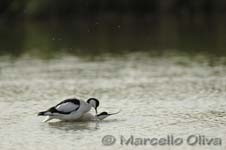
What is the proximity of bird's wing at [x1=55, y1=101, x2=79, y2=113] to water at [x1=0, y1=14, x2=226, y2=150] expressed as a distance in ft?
0.91

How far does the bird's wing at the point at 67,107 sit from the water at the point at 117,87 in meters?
0.28

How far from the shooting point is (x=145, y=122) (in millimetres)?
14078

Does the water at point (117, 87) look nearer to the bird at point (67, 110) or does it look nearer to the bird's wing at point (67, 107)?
the bird at point (67, 110)

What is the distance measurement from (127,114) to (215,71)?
6411 millimetres

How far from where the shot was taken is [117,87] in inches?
733

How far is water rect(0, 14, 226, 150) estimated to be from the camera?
1324cm

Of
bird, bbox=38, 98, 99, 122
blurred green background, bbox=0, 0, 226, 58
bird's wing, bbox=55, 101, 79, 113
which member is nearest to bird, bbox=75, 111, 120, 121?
bird, bbox=38, 98, 99, 122

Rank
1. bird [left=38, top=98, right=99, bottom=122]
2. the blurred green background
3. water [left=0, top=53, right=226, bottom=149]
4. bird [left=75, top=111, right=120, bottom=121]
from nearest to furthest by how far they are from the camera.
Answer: water [left=0, top=53, right=226, bottom=149], bird [left=38, top=98, right=99, bottom=122], bird [left=75, top=111, right=120, bottom=121], the blurred green background

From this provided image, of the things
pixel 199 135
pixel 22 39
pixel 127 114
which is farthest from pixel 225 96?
pixel 22 39

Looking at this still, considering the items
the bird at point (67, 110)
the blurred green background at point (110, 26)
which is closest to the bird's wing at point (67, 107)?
the bird at point (67, 110)

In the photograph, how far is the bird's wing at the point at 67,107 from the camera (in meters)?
14.3

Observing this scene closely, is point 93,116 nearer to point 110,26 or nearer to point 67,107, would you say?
point 67,107

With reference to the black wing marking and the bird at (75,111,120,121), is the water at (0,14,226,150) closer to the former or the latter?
the bird at (75,111,120,121)

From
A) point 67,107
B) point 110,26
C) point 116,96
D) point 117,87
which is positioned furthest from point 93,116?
point 110,26
